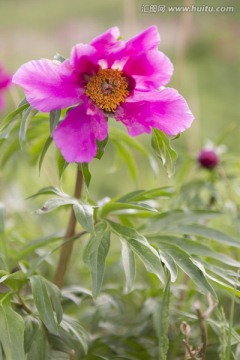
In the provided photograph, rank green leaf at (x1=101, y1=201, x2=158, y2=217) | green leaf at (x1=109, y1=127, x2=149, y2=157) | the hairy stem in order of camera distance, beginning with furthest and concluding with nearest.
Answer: green leaf at (x1=109, y1=127, x2=149, y2=157) < the hairy stem < green leaf at (x1=101, y1=201, x2=158, y2=217)

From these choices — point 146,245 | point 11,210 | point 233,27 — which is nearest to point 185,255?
point 146,245

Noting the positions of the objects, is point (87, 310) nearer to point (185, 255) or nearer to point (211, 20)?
point (185, 255)

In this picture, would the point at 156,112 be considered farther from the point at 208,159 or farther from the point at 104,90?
the point at 208,159

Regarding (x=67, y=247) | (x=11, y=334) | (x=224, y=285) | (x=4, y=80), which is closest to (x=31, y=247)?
(x=67, y=247)

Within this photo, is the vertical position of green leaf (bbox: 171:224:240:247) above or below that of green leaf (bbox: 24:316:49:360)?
above

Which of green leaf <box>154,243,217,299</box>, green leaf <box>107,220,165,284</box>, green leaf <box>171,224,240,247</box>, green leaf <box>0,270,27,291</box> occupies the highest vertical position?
green leaf <box>107,220,165,284</box>

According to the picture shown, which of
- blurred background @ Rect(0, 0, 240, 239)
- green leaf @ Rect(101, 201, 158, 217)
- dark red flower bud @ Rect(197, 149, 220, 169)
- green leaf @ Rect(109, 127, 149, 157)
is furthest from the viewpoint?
blurred background @ Rect(0, 0, 240, 239)

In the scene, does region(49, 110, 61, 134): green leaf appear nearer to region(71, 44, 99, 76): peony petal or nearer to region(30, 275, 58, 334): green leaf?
region(71, 44, 99, 76): peony petal

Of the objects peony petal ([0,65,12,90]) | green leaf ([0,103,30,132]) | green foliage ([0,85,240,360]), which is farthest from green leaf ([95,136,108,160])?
peony petal ([0,65,12,90])
